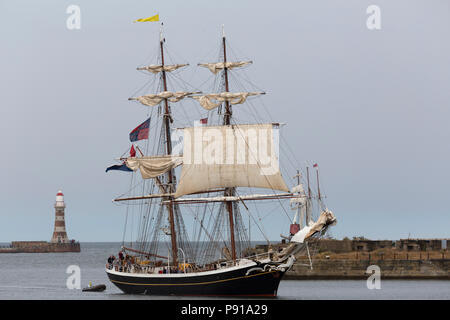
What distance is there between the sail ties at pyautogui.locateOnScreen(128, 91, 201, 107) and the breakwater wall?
20384mm

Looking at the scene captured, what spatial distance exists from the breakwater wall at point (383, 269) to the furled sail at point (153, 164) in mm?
16905

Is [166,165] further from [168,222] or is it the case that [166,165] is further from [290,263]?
[290,263]

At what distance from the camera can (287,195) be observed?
76438 millimetres

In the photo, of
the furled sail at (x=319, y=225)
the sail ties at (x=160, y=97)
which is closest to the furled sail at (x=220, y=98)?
the sail ties at (x=160, y=97)

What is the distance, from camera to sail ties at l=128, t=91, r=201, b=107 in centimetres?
8044

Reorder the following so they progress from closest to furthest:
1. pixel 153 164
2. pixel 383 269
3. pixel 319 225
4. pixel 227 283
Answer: pixel 319 225
pixel 227 283
pixel 153 164
pixel 383 269

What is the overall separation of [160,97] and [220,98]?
677cm

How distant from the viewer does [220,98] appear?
7744cm

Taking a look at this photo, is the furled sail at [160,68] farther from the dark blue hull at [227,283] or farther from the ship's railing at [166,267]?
the dark blue hull at [227,283]

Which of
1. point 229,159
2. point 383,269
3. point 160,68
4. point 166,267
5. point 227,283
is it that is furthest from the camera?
point 383,269

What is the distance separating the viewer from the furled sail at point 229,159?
254ft

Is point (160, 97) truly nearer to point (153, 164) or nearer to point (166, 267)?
point (153, 164)

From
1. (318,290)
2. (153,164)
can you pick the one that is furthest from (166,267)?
(318,290)

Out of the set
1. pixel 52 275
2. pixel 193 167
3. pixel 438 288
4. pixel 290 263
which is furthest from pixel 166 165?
pixel 52 275
